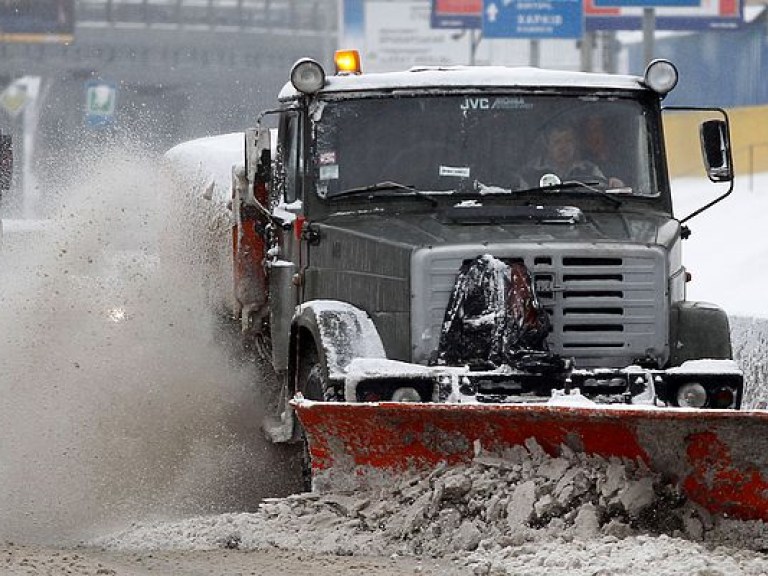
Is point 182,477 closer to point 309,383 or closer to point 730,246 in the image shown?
point 309,383

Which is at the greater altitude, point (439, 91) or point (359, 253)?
point (439, 91)

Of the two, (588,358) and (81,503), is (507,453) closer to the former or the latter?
(588,358)

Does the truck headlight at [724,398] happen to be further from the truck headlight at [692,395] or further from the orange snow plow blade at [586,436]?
the orange snow plow blade at [586,436]

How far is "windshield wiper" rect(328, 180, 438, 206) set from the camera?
27.8ft

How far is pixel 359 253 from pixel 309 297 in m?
0.59

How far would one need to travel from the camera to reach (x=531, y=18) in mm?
43062

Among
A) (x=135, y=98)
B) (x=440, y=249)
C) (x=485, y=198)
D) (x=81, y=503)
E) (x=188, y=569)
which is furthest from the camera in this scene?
(x=135, y=98)

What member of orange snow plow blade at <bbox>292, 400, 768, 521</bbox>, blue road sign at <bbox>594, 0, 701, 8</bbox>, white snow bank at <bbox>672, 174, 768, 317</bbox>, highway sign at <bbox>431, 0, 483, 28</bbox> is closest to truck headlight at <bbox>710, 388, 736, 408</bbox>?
orange snow plow blade at <bbox>292, 400, 768, 521</bbox>

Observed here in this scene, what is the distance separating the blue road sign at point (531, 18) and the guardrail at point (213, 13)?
1035 inches

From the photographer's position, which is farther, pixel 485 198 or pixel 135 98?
pixel 135 98

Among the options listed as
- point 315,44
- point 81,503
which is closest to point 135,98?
point 315,44

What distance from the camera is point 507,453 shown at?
7.13m

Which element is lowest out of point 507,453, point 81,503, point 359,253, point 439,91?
point 81,503

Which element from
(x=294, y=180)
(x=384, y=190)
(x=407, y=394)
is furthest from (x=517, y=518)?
(x=294, y=180)
